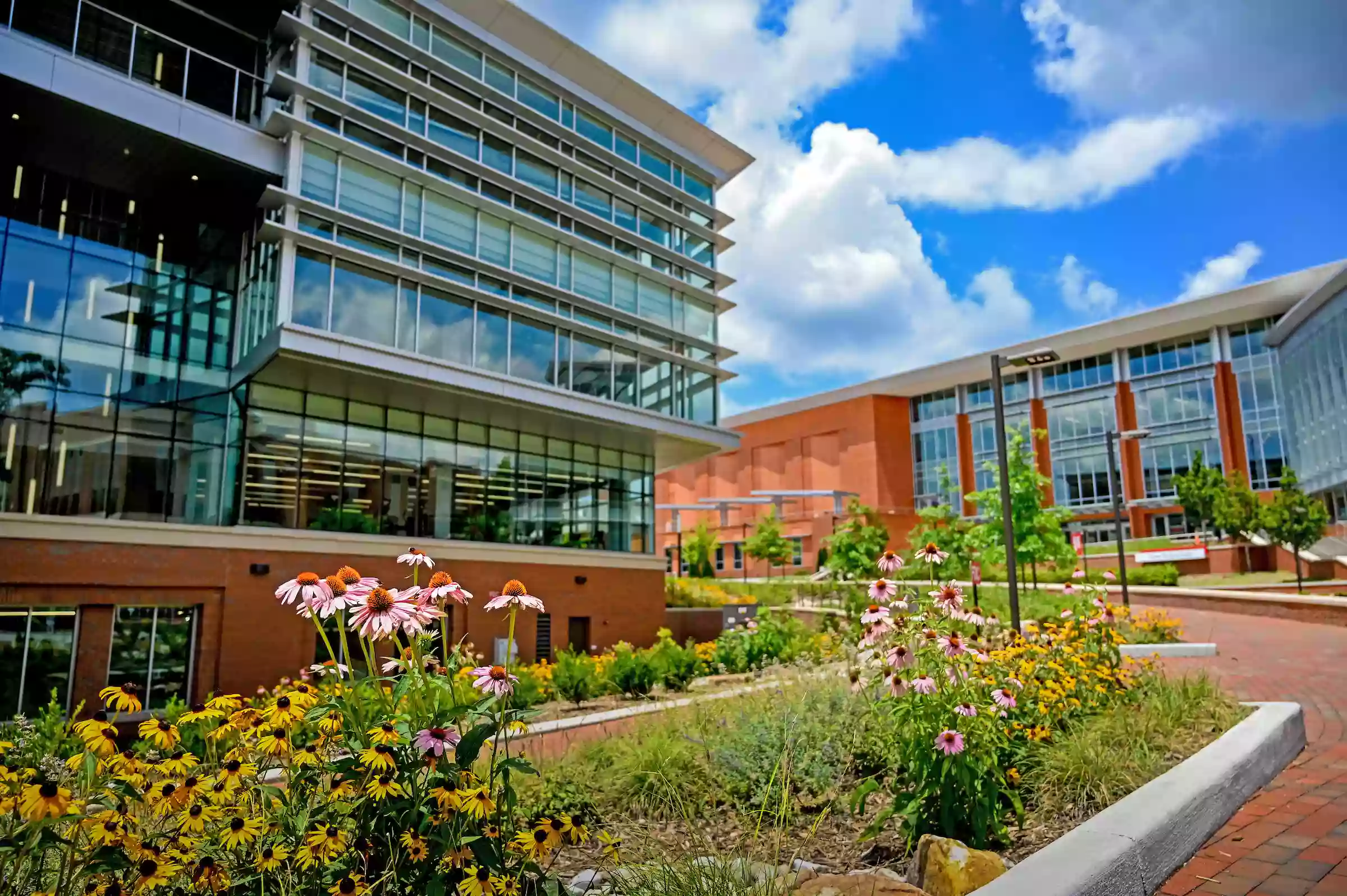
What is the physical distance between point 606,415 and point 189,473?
10391mm

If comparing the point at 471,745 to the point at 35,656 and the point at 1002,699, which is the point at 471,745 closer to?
the point at 1002,699

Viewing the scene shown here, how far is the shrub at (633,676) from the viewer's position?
15.8 m

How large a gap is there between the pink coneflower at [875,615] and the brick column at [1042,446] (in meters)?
51.8

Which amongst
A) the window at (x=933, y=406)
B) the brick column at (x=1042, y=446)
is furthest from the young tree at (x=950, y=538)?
the window at (x=933, y=406)

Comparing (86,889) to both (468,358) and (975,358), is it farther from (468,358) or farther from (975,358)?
(975,358)

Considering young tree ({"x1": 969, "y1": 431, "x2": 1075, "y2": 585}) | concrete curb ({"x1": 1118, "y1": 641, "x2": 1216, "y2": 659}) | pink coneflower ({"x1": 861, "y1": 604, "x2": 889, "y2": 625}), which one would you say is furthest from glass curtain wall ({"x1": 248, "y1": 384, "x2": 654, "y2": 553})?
pink coneflower ({"x1": 861, "y1": 604, "x2": 889, "y2": 625})

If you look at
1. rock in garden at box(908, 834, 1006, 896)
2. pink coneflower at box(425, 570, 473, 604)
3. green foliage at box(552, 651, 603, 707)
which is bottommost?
green foliage at box(552, 651, 603, 707)

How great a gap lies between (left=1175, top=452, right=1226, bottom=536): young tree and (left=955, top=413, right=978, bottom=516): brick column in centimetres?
1669

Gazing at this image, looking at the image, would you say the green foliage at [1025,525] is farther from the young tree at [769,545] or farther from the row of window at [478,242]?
the young tree at [769,545]

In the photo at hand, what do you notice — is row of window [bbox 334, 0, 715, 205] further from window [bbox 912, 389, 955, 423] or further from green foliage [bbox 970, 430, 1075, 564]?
window [bbox 912, 389, 955, 423]

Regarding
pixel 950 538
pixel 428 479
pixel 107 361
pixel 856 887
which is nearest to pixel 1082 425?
pixel 950 538

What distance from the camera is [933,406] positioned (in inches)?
2405

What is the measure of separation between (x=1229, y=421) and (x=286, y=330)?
1862 inches

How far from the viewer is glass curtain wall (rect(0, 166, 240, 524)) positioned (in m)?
18.3
